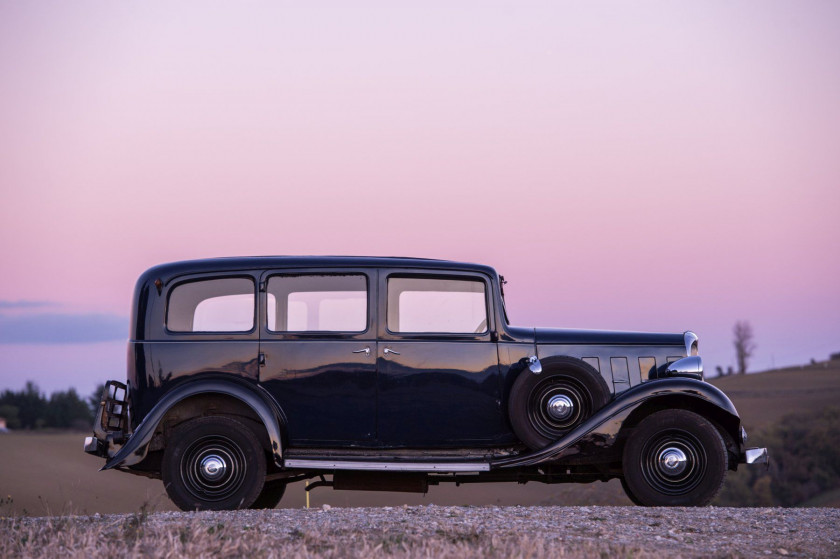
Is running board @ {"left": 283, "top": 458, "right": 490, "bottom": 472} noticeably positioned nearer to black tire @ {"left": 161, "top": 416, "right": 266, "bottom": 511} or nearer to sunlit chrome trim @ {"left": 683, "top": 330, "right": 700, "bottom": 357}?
black tire @ {"left": 161, "top": 416, "right": 266, "bottom": 511}

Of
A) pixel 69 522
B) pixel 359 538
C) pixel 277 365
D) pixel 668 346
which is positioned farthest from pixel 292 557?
pixel 668 346

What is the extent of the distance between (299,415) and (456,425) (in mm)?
1521

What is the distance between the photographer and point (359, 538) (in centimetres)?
673

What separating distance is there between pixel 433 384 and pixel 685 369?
2.61 metres

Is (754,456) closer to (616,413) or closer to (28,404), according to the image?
(616,413)

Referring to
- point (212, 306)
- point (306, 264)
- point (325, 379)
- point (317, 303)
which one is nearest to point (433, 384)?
point (325, 379)

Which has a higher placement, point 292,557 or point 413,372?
point 413,372

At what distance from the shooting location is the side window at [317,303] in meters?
8.87

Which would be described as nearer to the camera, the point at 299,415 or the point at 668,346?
the point at 299,415

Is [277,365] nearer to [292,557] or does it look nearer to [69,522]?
[69,522]

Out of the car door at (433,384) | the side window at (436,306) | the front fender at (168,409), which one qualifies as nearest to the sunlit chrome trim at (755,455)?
the car door at (433,384)

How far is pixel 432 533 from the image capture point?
22.5 ft

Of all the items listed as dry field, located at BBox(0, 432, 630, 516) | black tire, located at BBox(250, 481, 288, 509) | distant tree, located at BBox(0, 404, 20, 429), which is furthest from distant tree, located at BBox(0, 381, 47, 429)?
black tire, located at BBox(250, 481, 288, 509)

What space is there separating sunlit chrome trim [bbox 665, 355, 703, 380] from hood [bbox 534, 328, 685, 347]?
0.74 ft
